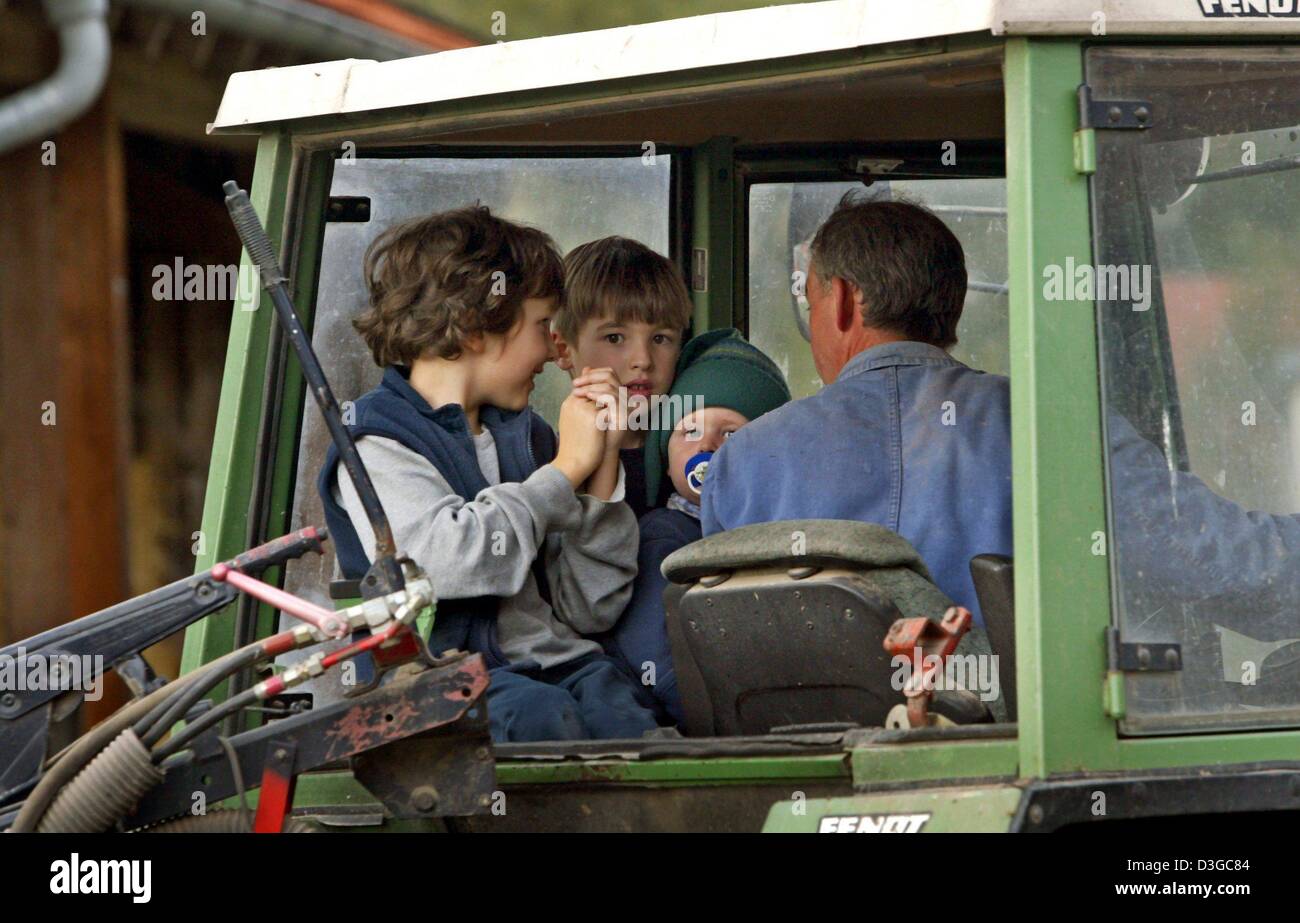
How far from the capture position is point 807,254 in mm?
4305

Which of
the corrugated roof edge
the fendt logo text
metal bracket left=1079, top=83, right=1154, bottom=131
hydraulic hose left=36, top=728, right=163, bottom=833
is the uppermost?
the corrugated roof edge

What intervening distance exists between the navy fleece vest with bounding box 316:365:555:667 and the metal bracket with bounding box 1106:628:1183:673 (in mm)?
1096

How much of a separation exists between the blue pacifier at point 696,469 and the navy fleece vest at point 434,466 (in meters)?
0.41

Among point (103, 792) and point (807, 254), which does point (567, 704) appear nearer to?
point (103, 792)

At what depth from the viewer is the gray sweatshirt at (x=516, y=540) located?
299cm

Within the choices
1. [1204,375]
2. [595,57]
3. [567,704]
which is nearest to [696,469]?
[567,704]

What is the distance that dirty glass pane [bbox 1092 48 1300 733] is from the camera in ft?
7.77

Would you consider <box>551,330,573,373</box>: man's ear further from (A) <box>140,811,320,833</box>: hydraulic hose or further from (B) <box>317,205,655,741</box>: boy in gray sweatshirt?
(A) <box>140,811,320,833</box>: hydraulic hose

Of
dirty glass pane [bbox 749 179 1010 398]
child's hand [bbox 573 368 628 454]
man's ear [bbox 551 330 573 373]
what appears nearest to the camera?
child's hand [bbox 573 368 628 454]

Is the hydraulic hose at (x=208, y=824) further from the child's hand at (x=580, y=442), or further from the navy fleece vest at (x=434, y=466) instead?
the child's hand at (x=580, y=442)

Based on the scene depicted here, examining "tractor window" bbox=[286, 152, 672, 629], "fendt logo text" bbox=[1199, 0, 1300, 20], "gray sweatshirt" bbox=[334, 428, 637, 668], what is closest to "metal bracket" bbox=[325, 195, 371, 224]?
"tractor window" bbox=[286, 152, 672, 629]

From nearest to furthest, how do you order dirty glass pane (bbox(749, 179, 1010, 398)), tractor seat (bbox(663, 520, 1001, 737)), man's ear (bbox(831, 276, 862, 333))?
tractor seat (bbox(663, 520, 1001, 737)) < man's ear (bbox(831, 276, 862, 333)) < dirty glass pane (bbox(749, 179, 1010, 398))

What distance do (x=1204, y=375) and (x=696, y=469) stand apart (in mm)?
1277

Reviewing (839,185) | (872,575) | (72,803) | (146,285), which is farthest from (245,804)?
(146,285)
